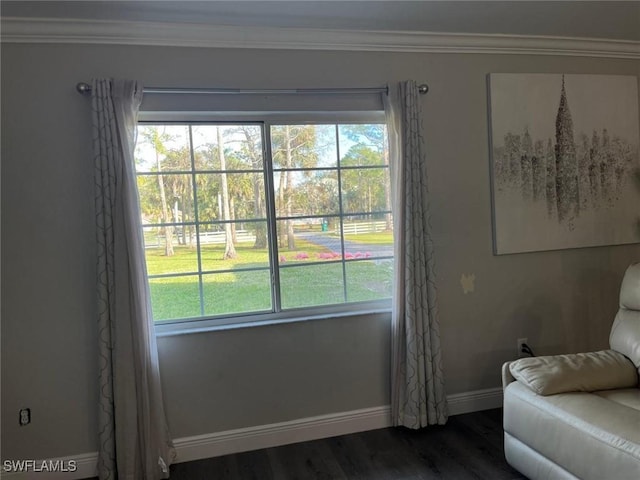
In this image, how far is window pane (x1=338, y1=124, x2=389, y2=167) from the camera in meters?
2.82

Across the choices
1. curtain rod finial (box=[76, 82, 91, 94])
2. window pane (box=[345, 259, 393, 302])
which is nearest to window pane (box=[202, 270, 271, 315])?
window pane (box=[345, 259, 393, 302])

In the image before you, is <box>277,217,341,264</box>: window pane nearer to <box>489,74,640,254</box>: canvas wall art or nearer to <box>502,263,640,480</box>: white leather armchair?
<box>489,74,640,254</box>: canvas wall art

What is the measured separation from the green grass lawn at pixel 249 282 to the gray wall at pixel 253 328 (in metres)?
0.16

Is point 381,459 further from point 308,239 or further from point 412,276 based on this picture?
point 308,239

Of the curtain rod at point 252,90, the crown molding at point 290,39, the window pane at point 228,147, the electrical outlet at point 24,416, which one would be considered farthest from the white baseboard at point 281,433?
the crown molding at point 290,39

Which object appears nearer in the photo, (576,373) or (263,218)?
(576,373)

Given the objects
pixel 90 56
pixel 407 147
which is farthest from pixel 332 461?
pixel 90 56

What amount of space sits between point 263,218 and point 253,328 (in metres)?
0.62

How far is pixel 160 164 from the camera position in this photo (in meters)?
2.58

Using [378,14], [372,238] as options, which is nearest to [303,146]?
[372,238]

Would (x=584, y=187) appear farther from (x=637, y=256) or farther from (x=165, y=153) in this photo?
(x=165, y=153)

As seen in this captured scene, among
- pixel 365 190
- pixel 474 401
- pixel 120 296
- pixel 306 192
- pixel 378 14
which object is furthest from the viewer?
pixel 474 401

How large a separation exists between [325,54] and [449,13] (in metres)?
0.69

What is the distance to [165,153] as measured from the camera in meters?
2.58
